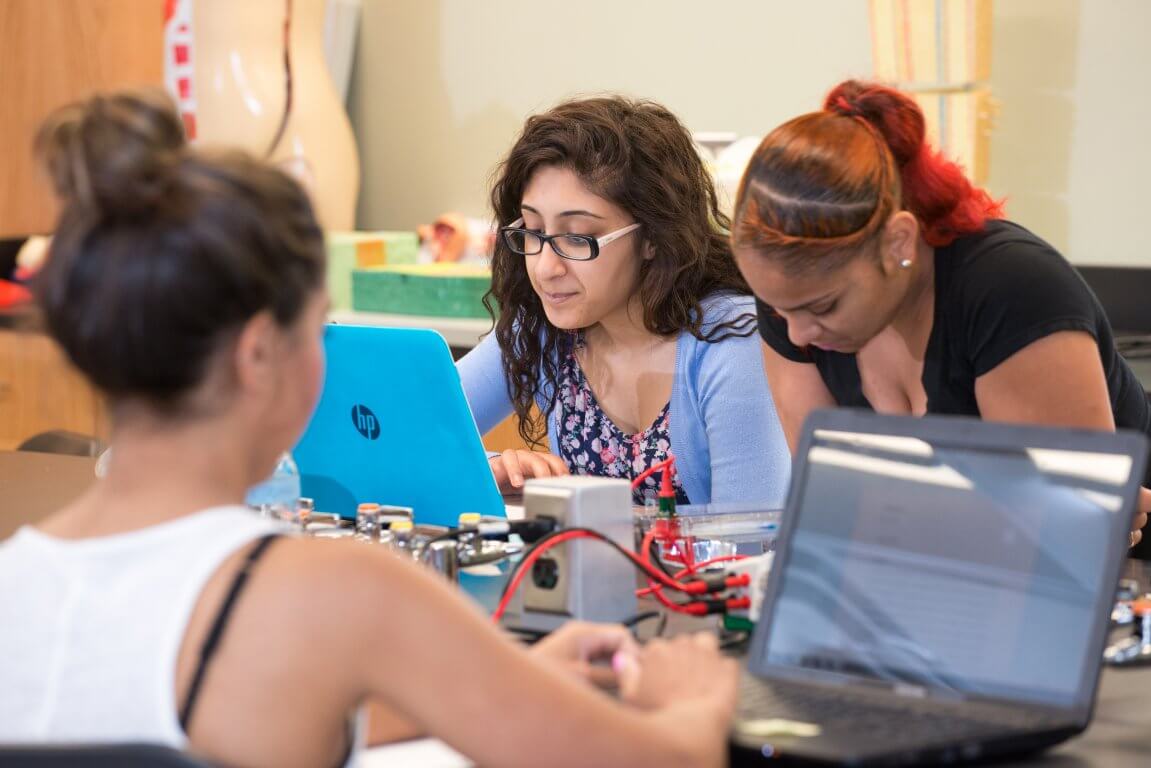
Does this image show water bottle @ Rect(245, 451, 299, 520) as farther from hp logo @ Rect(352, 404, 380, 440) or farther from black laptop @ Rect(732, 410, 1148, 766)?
black laptop @ Rect(732, 410, 1148, 766)

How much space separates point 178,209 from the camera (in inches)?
33.4

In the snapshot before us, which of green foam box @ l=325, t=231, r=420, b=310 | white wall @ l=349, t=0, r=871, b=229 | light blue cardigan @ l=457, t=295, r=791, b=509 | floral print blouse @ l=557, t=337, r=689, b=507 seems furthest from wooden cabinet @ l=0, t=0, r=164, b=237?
light blue cardigan @ l=457, t=295, r=791, b=509

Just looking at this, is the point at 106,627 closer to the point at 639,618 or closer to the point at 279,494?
the point at 639,618

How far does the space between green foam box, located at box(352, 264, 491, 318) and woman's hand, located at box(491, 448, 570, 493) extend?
131cm

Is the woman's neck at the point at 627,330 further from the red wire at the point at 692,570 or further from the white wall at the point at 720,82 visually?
the white wall at the point at 720,82

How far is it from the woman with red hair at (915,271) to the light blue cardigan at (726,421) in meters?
0.32

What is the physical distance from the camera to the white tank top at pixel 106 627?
84 centimetres

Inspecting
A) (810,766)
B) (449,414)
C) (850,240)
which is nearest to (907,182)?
(850,240)

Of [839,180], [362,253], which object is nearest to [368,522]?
[839,180]

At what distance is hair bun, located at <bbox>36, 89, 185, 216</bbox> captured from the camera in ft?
2.82

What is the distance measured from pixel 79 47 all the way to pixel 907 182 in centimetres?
288

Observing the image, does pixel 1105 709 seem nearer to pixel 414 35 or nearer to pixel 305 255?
pixel 305 255

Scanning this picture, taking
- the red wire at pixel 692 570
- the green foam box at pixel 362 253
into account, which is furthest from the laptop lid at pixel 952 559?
the green foam box at pixel 362 253

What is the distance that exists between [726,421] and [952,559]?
970 millimetres
